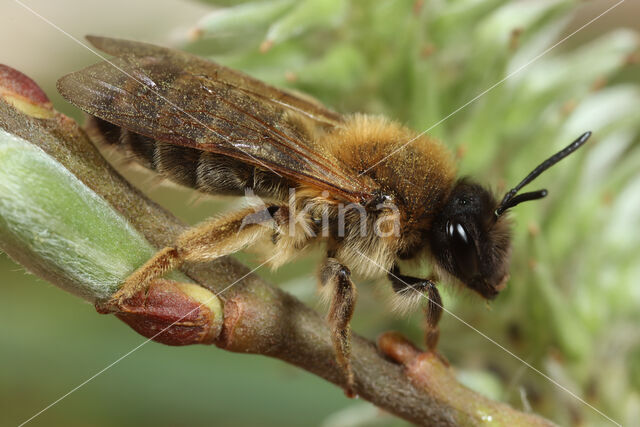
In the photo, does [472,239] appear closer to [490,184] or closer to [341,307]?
[490,184]

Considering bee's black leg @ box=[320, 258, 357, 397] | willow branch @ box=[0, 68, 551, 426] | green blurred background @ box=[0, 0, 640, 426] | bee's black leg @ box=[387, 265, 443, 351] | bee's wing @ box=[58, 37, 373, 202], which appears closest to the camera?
willow branch @ box=[0, 68, 551, 426]

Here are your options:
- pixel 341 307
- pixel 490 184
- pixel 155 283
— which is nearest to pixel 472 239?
pixel 490 184

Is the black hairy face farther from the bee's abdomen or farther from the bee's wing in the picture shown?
the bee's abdomen

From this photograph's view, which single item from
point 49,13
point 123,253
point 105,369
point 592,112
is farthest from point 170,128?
point 49,13

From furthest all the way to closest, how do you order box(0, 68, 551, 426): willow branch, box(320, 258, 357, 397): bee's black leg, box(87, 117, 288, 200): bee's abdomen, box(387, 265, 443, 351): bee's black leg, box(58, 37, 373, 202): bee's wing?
box(87, 117, 288, 200): bee's abdomen < box(387, 265, 443, 351): bee's black leg < box(58, 37, 373, 202): bee's wing < box(320, 258, 357, 397): bee's black leg < box(0, 68, 551, 426): willow branch

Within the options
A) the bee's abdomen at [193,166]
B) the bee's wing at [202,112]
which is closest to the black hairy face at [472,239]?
the bee's wing at [202,112]

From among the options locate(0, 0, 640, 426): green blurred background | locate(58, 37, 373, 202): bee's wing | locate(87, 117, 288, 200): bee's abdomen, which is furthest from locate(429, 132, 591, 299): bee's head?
locate(87, 117, 288, 200): bee's abdomen

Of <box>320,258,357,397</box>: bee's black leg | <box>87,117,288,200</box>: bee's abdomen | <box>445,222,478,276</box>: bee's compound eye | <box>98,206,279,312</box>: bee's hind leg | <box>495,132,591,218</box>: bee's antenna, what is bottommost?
<box>320,258,357,397</box>: bee's black leg

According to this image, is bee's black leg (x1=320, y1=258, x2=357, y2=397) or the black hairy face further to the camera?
the black hairy face
